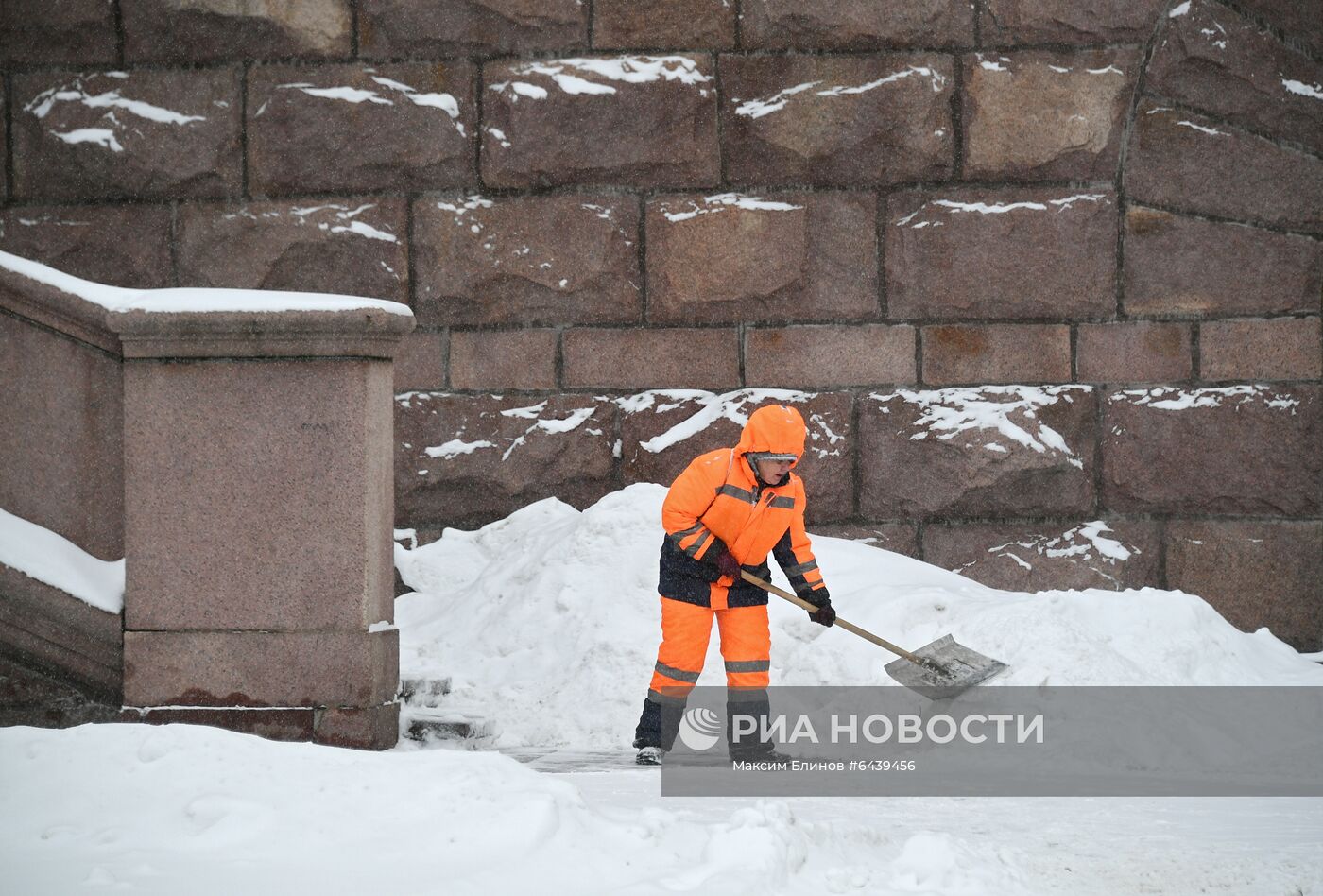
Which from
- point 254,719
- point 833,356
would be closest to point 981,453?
point 833,356

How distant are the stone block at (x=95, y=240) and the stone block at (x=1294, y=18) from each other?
6.77 meters

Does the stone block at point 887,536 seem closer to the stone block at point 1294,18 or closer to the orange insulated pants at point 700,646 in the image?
the orange insulated pants at point 700,646

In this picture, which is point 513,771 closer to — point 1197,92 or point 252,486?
point 252,486

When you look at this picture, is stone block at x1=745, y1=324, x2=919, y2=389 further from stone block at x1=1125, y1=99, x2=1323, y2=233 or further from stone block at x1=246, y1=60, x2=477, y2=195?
stone block at x1=246, y1=60, x2=477, y2=195

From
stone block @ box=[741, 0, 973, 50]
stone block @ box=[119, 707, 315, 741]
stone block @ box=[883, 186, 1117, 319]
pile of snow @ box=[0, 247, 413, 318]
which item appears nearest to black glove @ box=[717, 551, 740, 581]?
pile of snow @ box=[0, 247, 413, 318]

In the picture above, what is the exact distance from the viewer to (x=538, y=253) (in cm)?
881

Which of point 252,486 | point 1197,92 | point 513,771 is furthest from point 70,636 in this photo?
point 1197,92

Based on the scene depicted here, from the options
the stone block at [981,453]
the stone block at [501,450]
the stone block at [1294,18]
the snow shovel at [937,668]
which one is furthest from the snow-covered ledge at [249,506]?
the stone block at [1294,18]

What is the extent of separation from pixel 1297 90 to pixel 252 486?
21.5ft

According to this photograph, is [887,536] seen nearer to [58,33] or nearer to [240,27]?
[240,27]

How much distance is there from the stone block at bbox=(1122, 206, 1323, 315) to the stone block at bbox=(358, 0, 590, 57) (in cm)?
359

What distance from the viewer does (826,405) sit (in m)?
8.71

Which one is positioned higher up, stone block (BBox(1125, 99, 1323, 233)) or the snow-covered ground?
stone block (BBox(1125, 99, 1323, 233))

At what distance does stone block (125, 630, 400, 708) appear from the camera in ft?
19.8
